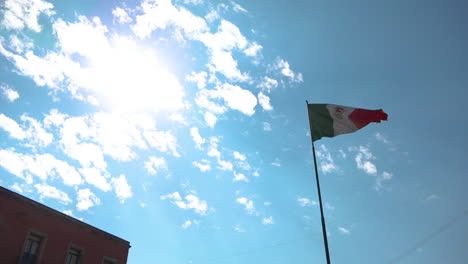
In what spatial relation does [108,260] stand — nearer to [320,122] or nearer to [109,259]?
[109,259]

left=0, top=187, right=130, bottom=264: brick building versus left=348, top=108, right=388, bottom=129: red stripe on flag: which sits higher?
left=348, top=108, right=388, bottom=129: red stripe on flag

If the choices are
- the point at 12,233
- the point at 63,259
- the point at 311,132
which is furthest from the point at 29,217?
the point at 311,132

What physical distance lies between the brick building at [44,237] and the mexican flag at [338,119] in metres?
15.2

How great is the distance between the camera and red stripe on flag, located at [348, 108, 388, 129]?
1720 centimetres

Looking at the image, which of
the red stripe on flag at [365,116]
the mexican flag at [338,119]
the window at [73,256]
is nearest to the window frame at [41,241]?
the window at [73,256]

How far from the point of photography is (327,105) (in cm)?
1816

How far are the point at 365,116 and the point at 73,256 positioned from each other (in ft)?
59.8

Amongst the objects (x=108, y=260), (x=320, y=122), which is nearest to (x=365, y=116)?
(x=320, y=122)

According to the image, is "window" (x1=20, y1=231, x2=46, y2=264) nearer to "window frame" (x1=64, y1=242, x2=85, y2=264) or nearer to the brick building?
the brick building

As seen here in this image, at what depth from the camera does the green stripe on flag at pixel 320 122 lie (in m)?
17.8

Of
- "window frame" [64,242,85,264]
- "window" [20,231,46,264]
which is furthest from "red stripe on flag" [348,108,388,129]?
"window" [20,231,46,264]

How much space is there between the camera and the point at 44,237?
20234 mm

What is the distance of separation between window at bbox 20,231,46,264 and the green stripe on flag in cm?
1552

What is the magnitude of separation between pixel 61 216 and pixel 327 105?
16179mm
